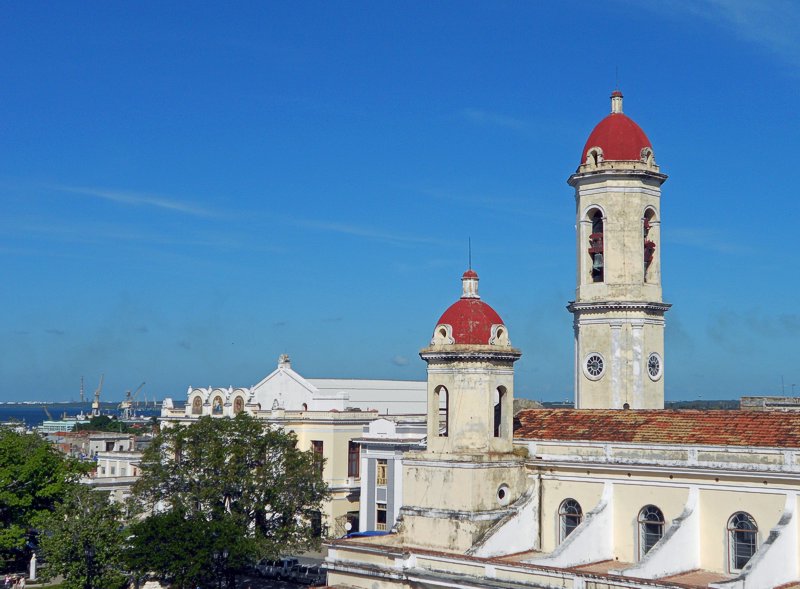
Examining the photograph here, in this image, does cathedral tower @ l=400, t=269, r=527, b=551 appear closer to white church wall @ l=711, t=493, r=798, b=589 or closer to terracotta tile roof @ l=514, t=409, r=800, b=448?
terracotta tile roof @ l=514, t=409, r=800, b=448

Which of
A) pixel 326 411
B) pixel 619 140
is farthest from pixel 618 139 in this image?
pixel 326 411

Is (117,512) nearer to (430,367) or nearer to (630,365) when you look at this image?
(430,367)

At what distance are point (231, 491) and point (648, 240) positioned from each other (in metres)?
19.3

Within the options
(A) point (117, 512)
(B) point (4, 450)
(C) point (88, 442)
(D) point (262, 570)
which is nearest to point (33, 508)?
(B) point (4, 450)

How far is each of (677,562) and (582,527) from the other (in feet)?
9.90

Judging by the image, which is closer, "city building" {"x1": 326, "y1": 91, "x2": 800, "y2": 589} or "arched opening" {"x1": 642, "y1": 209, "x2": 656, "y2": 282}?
"city building" {"x1": 326, "y1": 91, "x2": 800, "y2": 589}

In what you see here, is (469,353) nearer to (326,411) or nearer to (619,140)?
(619,140)

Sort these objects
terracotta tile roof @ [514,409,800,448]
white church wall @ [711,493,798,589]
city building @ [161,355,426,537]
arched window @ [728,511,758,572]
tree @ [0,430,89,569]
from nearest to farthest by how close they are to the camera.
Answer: white church wall @ [711,493,798,589], arched window @ [728,511,758,572], terracotta tile roof @ [514,409,800,448], tree @ [0,430,89,569], city building @ [161,355,426,537]

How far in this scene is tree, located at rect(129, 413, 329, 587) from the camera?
38.4 m

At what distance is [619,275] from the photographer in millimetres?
40500

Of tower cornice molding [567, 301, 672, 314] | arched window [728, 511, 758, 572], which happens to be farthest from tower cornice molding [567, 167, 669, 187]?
arched window [728, 511, 758, 572]

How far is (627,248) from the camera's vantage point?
4047 cm

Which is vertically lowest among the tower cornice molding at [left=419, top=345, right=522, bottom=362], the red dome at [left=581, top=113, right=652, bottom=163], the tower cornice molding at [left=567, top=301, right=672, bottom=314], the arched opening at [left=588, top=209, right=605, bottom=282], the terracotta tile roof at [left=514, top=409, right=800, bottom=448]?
the terracotta tile roof at [left=514, top=409, right=800, bottom=448]

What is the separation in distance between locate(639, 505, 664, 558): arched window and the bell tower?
9614mm
